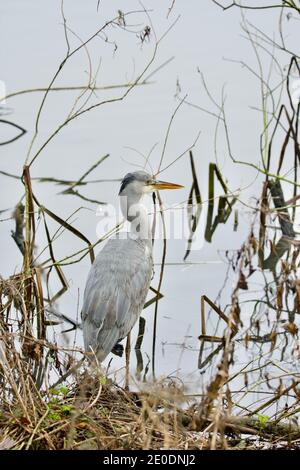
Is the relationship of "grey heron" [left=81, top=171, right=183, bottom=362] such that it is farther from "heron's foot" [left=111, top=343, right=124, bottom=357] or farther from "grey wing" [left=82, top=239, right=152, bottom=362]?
"heron's foot" [left=111, top=343, right=124, bottom=357]

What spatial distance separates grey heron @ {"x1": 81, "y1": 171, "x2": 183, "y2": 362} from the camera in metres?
5.60

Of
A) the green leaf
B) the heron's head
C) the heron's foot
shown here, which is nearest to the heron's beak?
the heron's head

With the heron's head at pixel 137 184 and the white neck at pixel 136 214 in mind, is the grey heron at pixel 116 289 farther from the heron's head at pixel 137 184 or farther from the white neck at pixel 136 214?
the heron's head at pixel 137 184

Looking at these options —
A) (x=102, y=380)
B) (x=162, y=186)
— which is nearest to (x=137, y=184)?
(x=162, y=186)

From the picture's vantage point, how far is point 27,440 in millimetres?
4039

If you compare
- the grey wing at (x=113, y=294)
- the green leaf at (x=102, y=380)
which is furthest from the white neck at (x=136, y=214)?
the green leaf at (x=102, y=380)

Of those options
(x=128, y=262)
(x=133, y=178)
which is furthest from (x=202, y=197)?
(x=128, y=262)

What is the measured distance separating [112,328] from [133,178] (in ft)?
5.45

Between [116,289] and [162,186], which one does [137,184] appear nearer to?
[162,186]

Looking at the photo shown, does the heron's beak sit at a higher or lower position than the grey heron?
higher

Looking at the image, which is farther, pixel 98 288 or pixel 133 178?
pixel 133 178

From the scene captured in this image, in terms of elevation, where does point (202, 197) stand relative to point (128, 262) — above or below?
above
